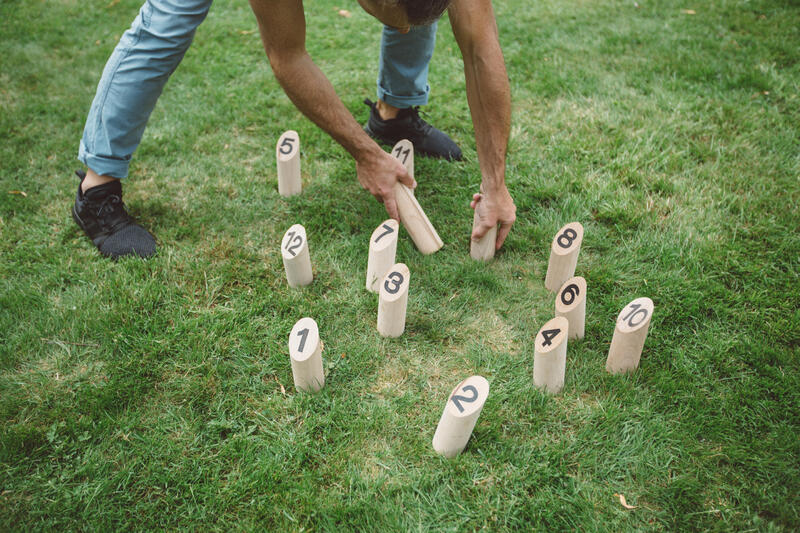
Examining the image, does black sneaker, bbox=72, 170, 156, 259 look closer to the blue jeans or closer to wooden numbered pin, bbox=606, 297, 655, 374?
the blue jeans

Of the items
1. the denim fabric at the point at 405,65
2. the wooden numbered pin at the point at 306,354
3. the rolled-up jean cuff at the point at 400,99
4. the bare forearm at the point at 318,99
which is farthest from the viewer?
the rolled-up jean cuff at the point at 400,99

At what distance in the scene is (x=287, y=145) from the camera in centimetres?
291

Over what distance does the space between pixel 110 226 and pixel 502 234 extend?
201cm

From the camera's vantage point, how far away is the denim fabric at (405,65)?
3.06 meters

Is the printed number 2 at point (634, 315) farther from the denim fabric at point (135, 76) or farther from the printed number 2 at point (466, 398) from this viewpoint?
the denim fabric at point (135, 76)

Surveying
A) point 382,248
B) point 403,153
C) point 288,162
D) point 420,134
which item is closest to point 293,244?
point 382,248

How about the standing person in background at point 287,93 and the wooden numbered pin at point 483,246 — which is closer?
the standing person in background at point 287,93

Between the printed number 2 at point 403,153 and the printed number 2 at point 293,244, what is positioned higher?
the printed number 2 at point 403,153

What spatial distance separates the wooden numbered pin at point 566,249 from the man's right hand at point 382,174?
0.74 meters

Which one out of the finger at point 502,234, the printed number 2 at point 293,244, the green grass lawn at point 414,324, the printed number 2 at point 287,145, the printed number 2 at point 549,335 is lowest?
the green grass lawn at point 414,324

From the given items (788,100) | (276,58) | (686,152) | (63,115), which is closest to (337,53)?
(63,115)

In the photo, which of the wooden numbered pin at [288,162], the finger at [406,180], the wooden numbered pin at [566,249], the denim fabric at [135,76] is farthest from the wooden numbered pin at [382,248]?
the denim fabric at [135,76]

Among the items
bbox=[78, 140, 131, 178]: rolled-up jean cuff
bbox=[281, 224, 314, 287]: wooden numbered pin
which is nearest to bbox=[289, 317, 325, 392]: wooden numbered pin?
bbox=[281, 224, 314, 287]: wooden numbered pin

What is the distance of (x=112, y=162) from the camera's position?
8.62 ft
